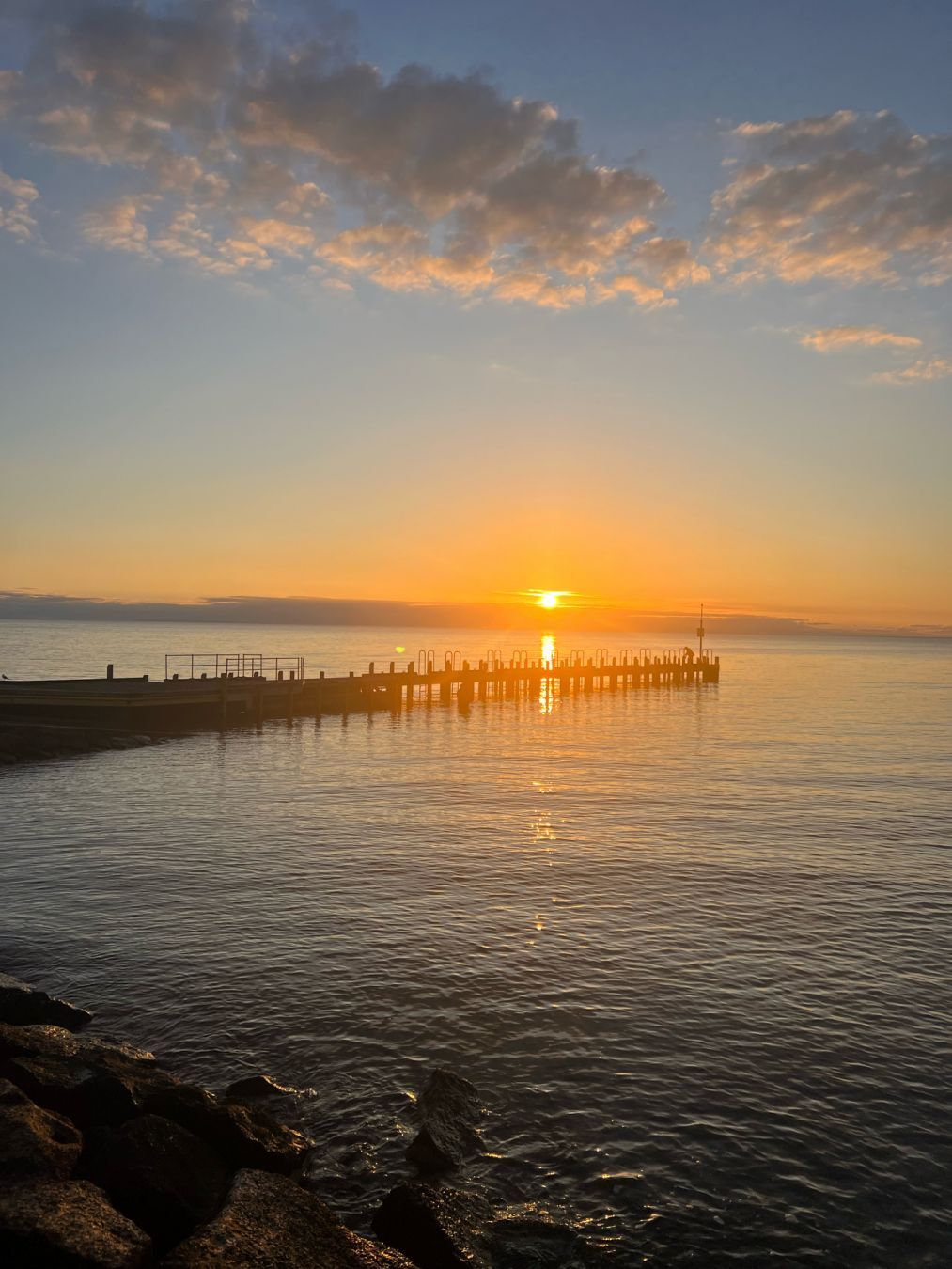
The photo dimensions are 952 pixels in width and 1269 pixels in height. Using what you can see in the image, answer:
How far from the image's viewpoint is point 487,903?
756 inches

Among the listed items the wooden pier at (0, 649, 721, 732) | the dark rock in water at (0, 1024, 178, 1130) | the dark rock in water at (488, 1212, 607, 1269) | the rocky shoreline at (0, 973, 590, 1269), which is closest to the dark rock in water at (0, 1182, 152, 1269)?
the rocky shoreline at (0, 973, 590, 1269)

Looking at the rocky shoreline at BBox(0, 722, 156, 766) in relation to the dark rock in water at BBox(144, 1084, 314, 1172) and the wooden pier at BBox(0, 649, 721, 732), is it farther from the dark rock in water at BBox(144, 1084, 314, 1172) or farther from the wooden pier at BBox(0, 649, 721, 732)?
the dark rock in water at BBox(144, 1084, 314, 1172)

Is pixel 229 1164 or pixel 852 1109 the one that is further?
pixel 852 1109

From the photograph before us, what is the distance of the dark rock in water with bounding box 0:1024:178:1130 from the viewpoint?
9.18 m

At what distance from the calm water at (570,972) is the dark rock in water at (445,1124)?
1.06 ft

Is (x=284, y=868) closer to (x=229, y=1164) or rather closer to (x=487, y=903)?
(x=487, y=903)

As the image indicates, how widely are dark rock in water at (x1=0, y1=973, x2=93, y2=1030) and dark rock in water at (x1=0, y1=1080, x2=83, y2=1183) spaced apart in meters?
3.86

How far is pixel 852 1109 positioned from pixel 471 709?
59615 millimetres

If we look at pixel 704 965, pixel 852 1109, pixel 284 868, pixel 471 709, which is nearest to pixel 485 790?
pixel 284 868

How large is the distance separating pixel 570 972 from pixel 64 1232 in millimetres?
10022

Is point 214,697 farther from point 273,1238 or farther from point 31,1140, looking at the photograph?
point 273,1238

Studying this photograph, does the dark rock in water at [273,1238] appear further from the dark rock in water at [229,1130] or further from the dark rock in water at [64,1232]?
the dark rock in water at [229,1130]

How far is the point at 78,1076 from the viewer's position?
9.59 metres

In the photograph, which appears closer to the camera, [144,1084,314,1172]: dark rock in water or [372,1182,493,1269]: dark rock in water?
[372,1182,493,1269]: dark rock in water
